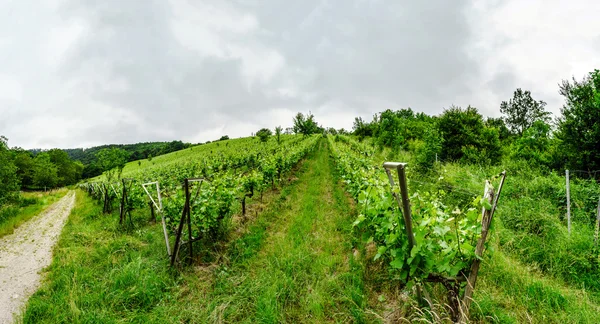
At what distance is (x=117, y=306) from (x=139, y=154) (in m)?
91.4

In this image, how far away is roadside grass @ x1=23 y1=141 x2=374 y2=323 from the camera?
3994 millimetres

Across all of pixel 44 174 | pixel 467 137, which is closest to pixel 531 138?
pixel 467 137

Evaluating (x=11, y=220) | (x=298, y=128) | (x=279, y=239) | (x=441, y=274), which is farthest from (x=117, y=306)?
(x=298, y=128)

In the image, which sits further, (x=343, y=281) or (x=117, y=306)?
(x=343, y=281)

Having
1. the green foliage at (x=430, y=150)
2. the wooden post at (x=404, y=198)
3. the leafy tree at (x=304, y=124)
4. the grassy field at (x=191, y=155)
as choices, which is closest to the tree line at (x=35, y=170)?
the grassy field at (x=191, y=155)

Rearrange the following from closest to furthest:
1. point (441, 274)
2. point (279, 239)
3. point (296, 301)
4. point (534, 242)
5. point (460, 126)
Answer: point (441, 274) < point (296, 301) < point (534, 242) < point (279, 239) < point (460, 126)

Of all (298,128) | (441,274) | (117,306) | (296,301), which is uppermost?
(298,128)

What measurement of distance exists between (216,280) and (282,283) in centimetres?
145

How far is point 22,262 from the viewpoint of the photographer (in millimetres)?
6801

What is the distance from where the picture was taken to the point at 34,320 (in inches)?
157

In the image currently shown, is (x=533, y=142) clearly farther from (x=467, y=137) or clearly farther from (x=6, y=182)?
(x=6, y=182)

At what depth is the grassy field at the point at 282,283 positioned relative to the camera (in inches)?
146

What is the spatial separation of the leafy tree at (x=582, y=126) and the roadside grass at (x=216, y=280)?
8.25 m

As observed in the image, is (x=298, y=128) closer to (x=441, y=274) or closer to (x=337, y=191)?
(x=337, y=191)
